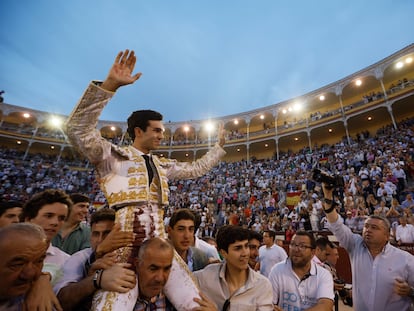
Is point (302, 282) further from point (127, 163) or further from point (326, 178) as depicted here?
point (127, 163)

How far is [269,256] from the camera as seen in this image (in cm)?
518

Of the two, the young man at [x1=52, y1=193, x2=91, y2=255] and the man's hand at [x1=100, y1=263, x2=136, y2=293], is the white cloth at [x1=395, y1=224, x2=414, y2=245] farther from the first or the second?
the man's hand at [x1=100, y1=263, x2=136, y2=293]

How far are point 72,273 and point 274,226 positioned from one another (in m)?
10.7

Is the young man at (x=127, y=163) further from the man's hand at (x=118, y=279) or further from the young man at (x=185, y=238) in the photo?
the young man at (x=185, y=238)

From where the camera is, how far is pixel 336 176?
2871 millimetres

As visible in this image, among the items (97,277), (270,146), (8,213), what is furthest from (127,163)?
(270,146)

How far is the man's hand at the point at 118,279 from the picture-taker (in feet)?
4.07

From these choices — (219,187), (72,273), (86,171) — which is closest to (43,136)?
(86,171)

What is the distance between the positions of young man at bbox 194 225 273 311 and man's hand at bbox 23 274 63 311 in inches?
52.9

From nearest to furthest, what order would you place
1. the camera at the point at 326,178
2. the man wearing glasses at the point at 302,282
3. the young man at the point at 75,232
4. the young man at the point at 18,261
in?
the young man at the point at 18,261
the man wearing glasses at the point at 302,282
the camera at the point at 326,178
the young man at the point at 75,232

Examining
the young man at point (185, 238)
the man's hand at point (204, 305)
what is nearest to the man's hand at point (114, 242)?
the man's hand at point (204, 305)

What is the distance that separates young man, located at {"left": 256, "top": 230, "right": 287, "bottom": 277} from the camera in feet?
16.7

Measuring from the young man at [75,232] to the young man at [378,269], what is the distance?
325 centimetres

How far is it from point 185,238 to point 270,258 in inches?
120
